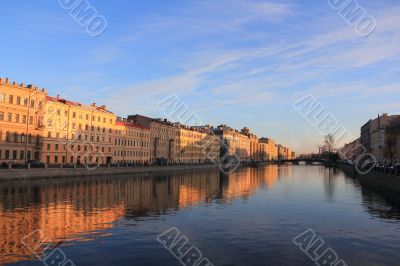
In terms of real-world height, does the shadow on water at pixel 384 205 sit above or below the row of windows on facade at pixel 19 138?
below

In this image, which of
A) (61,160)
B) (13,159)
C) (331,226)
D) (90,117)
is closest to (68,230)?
(331,226)

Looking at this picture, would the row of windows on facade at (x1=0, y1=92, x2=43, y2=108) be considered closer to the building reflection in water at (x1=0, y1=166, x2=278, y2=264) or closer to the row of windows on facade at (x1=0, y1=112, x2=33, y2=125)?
the row of windows on facade at (x1=0, y1=112, x2=33, y2=125)

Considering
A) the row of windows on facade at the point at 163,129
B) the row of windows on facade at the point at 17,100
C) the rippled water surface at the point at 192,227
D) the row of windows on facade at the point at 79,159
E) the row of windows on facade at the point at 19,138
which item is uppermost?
the row of windows on facade at the point at 163,129

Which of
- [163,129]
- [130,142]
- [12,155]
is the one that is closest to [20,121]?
[12,155]

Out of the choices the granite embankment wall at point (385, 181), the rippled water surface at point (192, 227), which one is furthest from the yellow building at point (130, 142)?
the rippled water surface at point (192, 227)

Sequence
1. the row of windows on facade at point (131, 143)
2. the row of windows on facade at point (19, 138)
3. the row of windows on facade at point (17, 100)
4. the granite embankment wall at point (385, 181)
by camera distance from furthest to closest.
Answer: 1. the row of windows on facade at point (131, 143)
2. the row of windows on facade at point (19, 138)
3. the row of windows on facade at point (17, 100)
4. the granite embankment wall at point (385, 181)

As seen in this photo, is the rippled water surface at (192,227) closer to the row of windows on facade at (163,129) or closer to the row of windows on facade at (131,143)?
the row of windows on facade at (131,143)

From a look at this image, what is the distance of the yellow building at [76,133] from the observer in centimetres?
9606

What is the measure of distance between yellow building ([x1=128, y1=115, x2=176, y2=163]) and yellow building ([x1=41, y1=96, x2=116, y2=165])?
2686cm

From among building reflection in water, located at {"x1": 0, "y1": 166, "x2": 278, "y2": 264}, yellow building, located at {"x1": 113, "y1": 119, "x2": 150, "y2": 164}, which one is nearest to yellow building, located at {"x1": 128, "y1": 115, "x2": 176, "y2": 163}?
yellow building, located at {"x1": 113, "y1": 119, "x2": 150, "y2": 164}

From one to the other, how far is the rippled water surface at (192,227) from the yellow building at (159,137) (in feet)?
321

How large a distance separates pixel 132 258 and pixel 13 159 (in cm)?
6924

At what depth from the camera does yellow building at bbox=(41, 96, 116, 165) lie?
96062mm

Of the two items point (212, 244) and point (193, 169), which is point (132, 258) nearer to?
point (212, 244)
